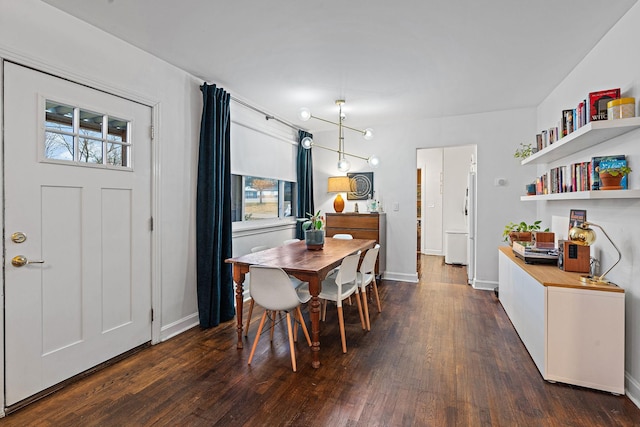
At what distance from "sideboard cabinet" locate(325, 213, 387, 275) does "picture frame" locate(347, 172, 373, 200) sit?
0.52 meters

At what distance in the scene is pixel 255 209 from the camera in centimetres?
448

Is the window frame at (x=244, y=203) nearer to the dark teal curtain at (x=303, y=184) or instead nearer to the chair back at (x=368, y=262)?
the dark teal curtain at (x=303, y=184)

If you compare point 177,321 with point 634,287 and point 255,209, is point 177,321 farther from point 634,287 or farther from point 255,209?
point 634,287

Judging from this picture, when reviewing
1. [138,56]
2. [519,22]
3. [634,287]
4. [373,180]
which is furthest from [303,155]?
[634,287]

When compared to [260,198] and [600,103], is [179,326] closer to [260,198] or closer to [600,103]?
[260,198]

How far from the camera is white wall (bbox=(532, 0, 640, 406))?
2045mm

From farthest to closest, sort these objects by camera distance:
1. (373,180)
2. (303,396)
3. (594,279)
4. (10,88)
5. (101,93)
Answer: (373,180)
(101,93)
(594,279)
(303,396)
(10,88)

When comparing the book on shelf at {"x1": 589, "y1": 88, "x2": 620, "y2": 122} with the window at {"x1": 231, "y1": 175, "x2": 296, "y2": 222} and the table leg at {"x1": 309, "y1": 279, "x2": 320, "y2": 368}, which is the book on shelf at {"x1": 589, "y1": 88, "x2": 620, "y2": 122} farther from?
the window at {"x1": 231, "y1": 175, "x2": 296, "y2": 222}

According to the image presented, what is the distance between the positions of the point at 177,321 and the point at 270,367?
3.88 ft

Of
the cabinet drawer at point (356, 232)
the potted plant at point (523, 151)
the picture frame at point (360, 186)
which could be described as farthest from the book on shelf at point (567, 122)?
the picture frame at point (360, 186)

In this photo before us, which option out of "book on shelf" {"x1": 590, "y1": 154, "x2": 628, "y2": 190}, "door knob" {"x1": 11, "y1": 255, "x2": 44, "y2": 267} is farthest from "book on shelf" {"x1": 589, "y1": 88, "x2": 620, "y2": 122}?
"door knob" {"x1": 11, "y1": 255, "x2": 44, "y2": 267}

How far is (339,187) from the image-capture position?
5141 mm

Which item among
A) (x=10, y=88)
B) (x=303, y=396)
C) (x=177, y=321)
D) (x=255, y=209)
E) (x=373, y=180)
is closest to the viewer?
(x=10, y=88)

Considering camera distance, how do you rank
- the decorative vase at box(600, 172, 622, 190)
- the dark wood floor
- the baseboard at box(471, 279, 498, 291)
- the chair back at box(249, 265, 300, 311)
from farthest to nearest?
the baseboard at box(471, 279, 498, 291)
the chair back at box(249, 265, 300, 311)
the decorative vase at box(600, 172, 622, 190)
the dark wood floor
